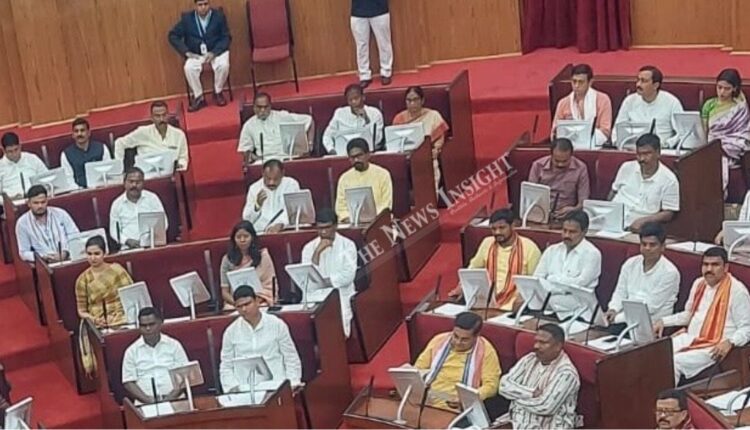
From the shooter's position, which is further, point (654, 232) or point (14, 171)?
point (14, 171)

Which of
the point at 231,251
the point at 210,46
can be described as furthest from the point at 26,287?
the point at 210,46

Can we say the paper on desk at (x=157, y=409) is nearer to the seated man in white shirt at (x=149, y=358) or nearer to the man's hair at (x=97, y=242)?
the seated man in white shirt at (x=149, y=358)

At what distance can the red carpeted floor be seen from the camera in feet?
27.6

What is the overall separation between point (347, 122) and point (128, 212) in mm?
1708

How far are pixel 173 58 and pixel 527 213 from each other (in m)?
4.64

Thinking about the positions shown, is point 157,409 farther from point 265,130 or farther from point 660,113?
point 660,113

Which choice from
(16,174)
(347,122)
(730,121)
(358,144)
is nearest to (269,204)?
(358,144)

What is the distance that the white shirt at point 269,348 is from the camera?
7.59 meters

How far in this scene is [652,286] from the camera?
7453 millimetres

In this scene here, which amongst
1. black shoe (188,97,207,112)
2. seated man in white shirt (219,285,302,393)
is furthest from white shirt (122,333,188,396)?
black shoe (188,97,207,112)

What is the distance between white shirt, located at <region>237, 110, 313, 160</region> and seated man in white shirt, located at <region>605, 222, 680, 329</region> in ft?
10.6

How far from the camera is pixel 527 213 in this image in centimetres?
834

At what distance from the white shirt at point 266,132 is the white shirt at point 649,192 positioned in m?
2.57

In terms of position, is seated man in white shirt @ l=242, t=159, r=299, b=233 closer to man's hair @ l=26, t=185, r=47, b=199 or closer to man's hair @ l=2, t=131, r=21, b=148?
man's hair @ l=26, t=185, r=47, b=199
